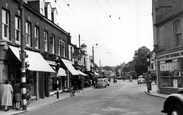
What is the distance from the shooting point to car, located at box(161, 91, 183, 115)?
7.36 metres

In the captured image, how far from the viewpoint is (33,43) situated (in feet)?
69.4

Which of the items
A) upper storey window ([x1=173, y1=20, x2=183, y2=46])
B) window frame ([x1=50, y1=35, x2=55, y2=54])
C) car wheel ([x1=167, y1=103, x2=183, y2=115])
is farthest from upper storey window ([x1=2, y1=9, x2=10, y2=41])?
upper storey window ([x1=173, y1=20, x2=183, y2=46])

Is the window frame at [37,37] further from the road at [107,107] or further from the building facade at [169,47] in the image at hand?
the building facade at [169,47]

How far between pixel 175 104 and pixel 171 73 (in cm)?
1426

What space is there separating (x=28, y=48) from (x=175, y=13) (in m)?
12.5

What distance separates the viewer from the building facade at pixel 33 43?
16.3m

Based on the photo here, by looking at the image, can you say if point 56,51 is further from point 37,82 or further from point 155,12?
point 155,12

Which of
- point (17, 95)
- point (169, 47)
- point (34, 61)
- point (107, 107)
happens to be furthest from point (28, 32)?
point (169, 47)

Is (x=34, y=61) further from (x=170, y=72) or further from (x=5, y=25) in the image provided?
(x=170, y=72)

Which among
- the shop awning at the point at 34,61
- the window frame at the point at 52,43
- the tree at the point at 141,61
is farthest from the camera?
the tree at the point at 141,61

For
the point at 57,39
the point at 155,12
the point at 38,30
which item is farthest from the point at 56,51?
the point at 155,12

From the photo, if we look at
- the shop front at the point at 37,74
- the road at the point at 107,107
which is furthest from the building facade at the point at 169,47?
the shop front at the point at 37,74

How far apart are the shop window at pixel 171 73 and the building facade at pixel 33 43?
9.80 meters

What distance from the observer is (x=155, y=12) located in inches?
979
